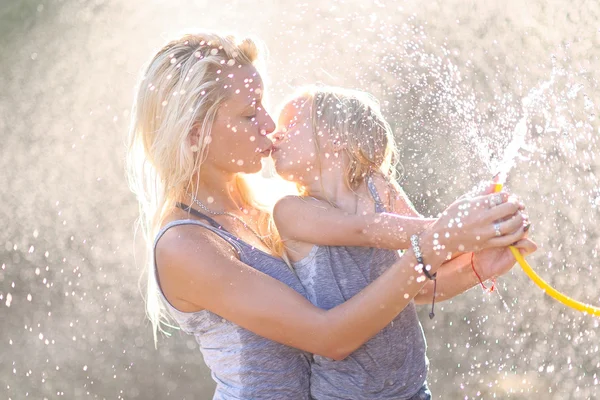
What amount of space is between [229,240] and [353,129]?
1.92 feet

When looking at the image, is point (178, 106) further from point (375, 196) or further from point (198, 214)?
point (375, 196)

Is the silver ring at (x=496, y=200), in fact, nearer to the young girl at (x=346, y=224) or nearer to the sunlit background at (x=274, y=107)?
the young girl at (x=346, y=224)

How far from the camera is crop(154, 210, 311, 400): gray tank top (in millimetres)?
2895

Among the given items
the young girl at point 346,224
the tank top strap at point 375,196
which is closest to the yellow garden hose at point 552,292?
the young girl at point 346,224

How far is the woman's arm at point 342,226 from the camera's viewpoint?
110 inches

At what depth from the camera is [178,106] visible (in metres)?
2.96

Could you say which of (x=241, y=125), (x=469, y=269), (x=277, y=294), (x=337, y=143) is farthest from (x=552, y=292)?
(x=241, y=125)

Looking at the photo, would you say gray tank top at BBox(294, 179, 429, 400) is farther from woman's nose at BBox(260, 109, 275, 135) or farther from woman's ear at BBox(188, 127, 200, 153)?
woman's ear at BBox(188, 127, 200, 153)

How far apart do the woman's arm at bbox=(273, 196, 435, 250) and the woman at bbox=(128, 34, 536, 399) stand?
0.50ft

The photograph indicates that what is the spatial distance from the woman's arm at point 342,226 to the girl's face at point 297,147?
0.37ft

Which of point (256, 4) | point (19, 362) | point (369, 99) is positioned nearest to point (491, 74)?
point (256, 4)

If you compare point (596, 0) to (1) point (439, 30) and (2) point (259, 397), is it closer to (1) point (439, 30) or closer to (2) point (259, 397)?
(1) point (439, 30)

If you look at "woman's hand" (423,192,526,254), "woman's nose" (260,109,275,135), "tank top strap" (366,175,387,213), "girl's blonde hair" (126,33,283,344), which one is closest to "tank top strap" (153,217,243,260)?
"girl's blonde hair" (126,33,283,344)

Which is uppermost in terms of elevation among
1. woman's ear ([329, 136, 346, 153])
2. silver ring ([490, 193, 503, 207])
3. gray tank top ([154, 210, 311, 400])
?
silver ring ([490, 193, 503, 207])
